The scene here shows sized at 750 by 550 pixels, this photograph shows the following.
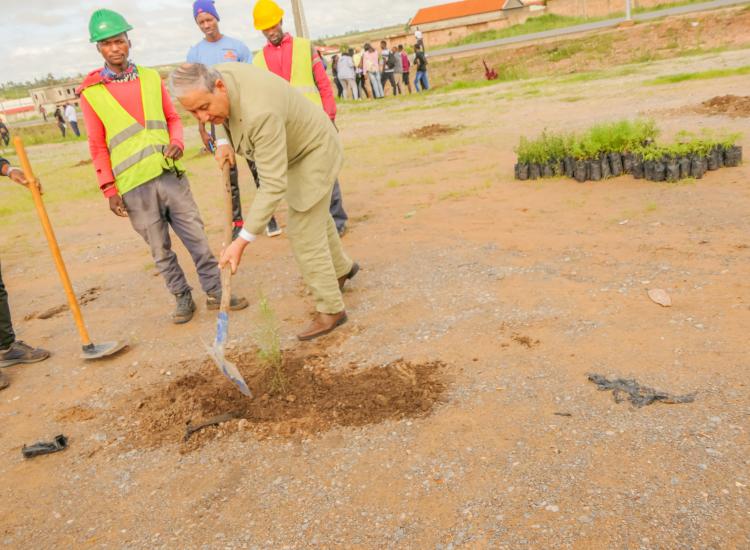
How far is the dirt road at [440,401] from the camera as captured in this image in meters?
2.43

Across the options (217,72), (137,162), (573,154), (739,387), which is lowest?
(739,387)

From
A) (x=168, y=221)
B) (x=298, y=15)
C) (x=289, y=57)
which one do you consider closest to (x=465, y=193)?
(x=289, y=57)

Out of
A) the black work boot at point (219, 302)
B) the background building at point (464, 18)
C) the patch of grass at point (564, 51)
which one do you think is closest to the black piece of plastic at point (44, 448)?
the black work boot at point (219, 302)

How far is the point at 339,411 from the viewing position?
325 centimetres

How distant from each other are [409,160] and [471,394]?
23.6ft

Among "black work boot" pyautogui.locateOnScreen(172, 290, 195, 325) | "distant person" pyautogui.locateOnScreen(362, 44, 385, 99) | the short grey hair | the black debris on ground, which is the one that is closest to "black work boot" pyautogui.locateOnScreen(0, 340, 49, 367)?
"black work boot" pyautogui.locateOnScreen(172, 290, 195, 325)

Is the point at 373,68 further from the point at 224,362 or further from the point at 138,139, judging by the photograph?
the point at 224,362

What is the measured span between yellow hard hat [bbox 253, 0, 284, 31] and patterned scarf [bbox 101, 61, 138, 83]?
1.29 meters

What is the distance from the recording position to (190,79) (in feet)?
9.53

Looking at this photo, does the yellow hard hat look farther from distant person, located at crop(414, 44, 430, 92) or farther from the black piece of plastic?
distant person, located at crop(414, 44, 430, 92)

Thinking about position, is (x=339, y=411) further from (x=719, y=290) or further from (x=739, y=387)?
(x=719, y=290)

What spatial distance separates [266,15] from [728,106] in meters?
7.98

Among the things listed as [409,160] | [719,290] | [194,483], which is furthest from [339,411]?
[409,160]

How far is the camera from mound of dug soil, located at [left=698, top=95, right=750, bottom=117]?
29.9ft
